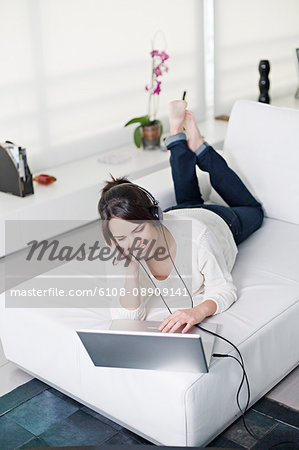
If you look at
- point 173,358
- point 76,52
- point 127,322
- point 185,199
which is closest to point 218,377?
point 173,358

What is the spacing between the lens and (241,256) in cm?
252

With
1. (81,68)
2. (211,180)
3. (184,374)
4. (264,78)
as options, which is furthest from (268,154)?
(264,78)

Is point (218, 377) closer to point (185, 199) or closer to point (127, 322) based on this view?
point (127, 322)

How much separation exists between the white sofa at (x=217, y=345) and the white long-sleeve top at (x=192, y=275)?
7cm

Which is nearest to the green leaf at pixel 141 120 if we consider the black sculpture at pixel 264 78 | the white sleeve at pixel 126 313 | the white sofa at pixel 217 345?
the black sculpture at pixel 264 78

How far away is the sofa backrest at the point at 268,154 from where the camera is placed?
2758 mm

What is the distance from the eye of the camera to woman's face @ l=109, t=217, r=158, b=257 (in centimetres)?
199

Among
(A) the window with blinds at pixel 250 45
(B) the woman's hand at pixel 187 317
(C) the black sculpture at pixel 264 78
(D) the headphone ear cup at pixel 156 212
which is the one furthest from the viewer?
(A) the window with blinds at pixel 250 45

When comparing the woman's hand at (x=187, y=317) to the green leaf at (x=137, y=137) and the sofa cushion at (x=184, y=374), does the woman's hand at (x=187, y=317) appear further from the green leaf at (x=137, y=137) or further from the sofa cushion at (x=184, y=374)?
the green leaf at (x=137, y=137)

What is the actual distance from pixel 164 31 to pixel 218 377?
3198 mm

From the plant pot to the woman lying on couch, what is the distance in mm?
1359

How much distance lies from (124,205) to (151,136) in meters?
2.27

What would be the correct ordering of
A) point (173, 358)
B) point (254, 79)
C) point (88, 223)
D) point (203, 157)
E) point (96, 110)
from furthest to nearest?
point (254, 79)
point (96, 110)
point (88, 223)
point (203, 157)
point (173, 358)

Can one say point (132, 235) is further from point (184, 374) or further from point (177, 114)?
point (177, 114)
